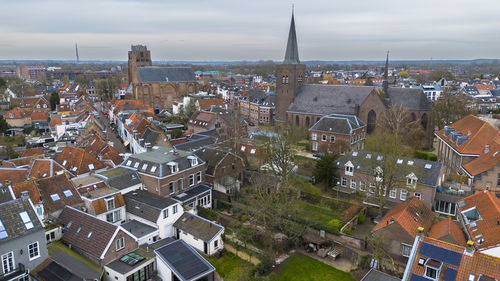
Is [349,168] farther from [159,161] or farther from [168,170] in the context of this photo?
[159,161]

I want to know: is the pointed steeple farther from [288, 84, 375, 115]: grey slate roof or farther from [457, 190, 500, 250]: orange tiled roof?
[457, 190, 500, 250]: orange tiled roof

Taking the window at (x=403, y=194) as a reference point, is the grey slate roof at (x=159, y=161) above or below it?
above

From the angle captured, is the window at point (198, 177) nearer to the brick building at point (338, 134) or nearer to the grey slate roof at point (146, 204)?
the grey slate roof at point (146, 204)

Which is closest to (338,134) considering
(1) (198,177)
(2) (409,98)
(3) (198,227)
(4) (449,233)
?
(2) (409,98)

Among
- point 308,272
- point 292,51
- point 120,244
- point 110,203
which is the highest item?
point 292,51

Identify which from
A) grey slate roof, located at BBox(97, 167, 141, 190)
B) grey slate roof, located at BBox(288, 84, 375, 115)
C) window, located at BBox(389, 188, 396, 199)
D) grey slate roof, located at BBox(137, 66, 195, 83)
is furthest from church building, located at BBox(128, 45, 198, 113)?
window, located at BBox(389, 188, 396, 199)

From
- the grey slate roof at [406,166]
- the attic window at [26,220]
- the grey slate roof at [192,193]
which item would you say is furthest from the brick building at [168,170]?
the grey slate roof at [406,166]

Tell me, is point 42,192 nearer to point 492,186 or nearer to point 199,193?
point 199,193

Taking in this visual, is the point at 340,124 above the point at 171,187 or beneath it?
Result: above
